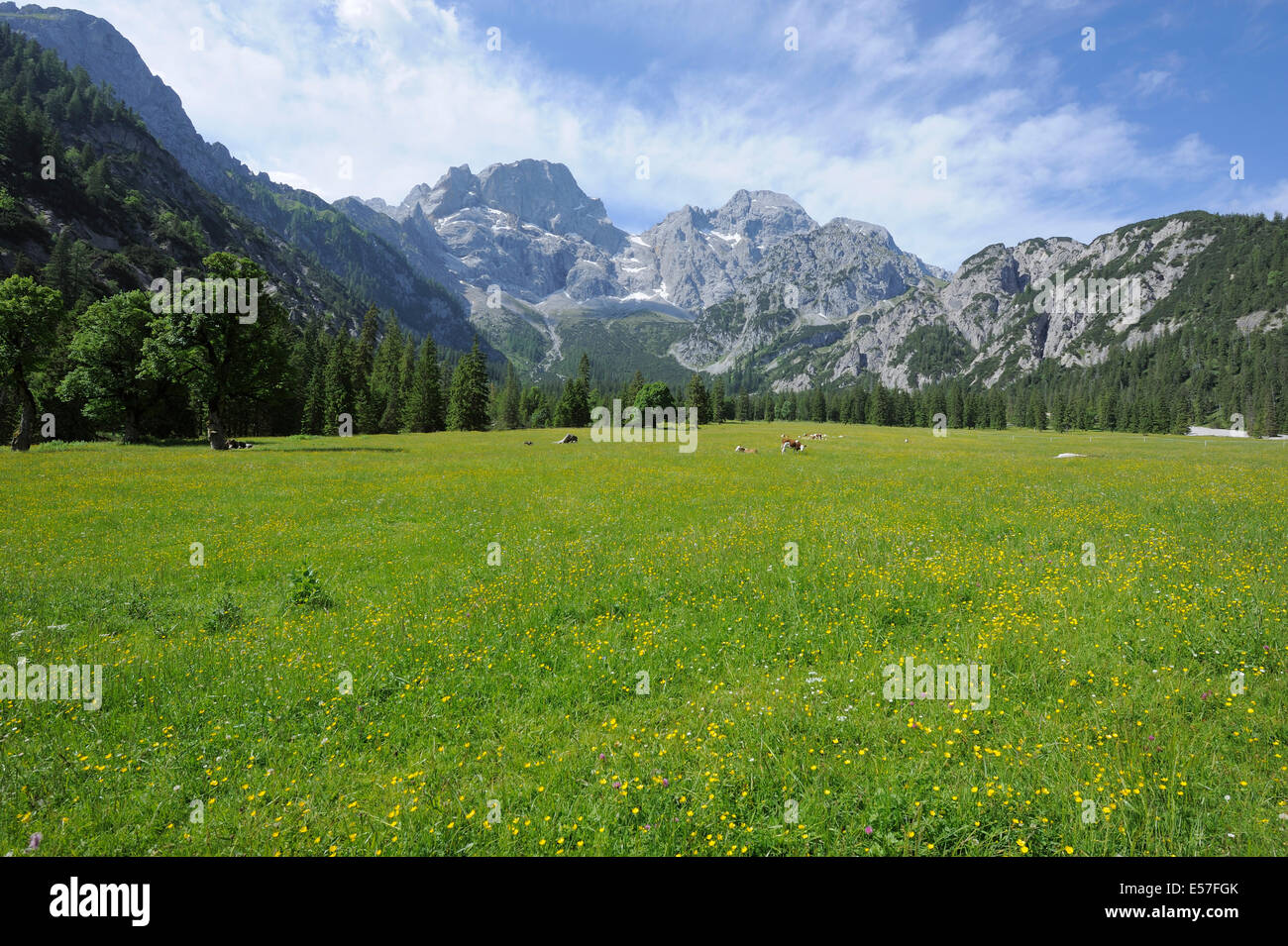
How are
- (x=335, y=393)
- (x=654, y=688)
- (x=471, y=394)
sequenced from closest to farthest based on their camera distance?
(x=654, y=688) → (x=335, y=393) → (x=471, y=394)

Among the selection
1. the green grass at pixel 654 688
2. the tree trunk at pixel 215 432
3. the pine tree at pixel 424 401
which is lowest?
the green grass at pixel 654 688

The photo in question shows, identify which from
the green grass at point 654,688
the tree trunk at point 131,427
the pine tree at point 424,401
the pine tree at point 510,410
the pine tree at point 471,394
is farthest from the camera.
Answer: the pine tree at point 510,410

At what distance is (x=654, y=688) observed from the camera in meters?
7.54

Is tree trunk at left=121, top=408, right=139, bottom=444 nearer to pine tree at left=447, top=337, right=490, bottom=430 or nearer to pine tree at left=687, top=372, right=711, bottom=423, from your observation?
pine tree at left=447, top=337, right=490, bottom=430

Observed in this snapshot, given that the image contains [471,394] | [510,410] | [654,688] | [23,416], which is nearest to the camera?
[654,688]

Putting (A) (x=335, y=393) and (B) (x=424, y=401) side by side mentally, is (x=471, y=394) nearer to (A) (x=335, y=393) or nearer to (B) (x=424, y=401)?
(B) (x=424, y=401)

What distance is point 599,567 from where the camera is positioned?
12445 mm

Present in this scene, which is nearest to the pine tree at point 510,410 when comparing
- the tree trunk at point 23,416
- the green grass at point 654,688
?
the tree trunk at point 23,416

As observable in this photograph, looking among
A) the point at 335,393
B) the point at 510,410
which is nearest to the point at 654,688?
the point at 335,393

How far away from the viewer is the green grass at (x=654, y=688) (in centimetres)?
488

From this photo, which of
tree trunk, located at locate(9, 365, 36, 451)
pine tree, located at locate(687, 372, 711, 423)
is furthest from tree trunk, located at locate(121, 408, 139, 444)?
pine tree, located at locate(687, 372, 711, 423)

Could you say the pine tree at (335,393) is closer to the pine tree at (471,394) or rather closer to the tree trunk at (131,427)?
the pine tree at (471,394)

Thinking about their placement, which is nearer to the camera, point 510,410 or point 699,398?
point 510,410
